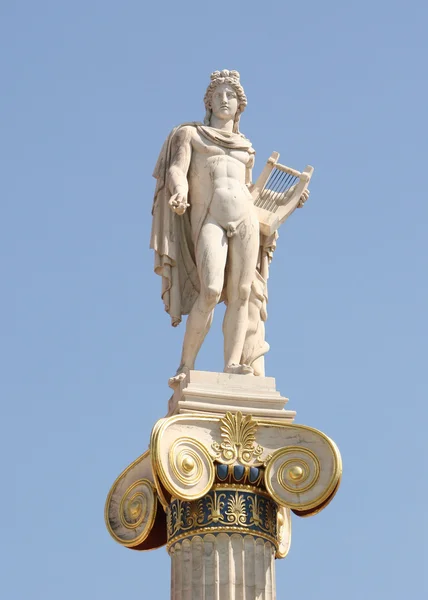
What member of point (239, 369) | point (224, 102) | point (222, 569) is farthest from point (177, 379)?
point (224, 102)

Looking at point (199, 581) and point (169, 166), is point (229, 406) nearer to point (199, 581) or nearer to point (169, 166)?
point (199, 581)

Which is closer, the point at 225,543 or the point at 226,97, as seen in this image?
the point at 225,543

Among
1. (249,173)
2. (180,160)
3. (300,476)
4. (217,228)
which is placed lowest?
(300,476)

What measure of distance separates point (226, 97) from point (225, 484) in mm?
6268

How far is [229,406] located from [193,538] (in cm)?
194

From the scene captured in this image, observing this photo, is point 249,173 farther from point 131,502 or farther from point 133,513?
point 133,513

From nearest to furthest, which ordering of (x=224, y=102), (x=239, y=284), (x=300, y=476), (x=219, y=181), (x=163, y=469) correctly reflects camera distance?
(x=163, y=469) < (x=300, y=476) < (x=239, y=284) < (x=219, y=181) < (x=224, y=102)

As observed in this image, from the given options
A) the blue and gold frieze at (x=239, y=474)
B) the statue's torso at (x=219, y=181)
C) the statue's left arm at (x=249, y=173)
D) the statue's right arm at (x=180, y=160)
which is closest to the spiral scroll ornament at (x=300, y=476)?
the blue and gold frieze at (x=239, y=474)

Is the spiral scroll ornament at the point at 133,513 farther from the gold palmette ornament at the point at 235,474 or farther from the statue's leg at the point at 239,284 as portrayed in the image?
the statue's leg at the point at 239,284

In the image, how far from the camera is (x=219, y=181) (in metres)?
22.5

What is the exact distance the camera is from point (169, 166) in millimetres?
22859

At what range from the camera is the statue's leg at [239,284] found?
21969mm

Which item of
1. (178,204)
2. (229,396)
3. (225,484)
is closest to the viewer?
(225,484)

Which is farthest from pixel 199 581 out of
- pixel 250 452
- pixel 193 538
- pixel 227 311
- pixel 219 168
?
pixel 219 168
